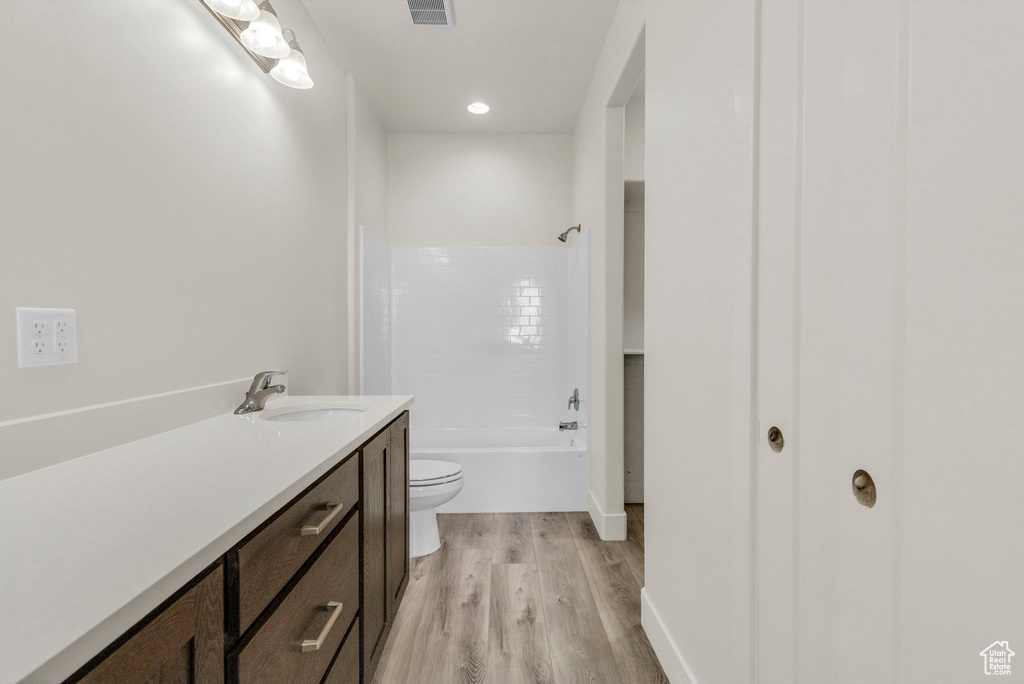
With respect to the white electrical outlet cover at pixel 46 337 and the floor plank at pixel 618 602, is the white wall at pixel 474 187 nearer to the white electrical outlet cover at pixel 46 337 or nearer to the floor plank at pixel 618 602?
the floor plank at pixel 618 602

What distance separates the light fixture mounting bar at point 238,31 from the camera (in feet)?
4.96

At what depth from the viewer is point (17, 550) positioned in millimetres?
583

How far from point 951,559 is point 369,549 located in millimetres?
1284

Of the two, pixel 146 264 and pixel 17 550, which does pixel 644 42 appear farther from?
pixel 17 550

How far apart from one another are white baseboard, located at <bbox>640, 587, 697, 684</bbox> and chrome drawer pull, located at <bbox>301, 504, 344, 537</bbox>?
1120 millimetres

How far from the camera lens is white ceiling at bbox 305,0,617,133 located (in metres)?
2.25

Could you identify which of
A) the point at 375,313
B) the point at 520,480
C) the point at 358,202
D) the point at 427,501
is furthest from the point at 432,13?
the point at 520,480

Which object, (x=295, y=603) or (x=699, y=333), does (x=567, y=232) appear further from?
(x=295, y=603)

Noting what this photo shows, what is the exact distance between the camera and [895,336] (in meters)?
0.66

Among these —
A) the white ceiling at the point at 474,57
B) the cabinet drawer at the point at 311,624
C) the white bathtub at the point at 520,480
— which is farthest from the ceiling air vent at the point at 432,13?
the white bathtub at the point at 520,480

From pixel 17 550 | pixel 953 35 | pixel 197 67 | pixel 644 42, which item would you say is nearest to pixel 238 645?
pixel 17 550

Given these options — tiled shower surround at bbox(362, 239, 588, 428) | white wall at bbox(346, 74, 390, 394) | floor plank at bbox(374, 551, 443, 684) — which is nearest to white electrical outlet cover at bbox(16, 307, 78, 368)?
floor plank at bbox(374, 551, 443, 684)

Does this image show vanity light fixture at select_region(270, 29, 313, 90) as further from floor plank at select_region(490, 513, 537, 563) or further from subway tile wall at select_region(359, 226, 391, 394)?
floor plank at select_region(490, 513, 537, 563)

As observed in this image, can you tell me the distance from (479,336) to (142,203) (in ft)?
8.56
